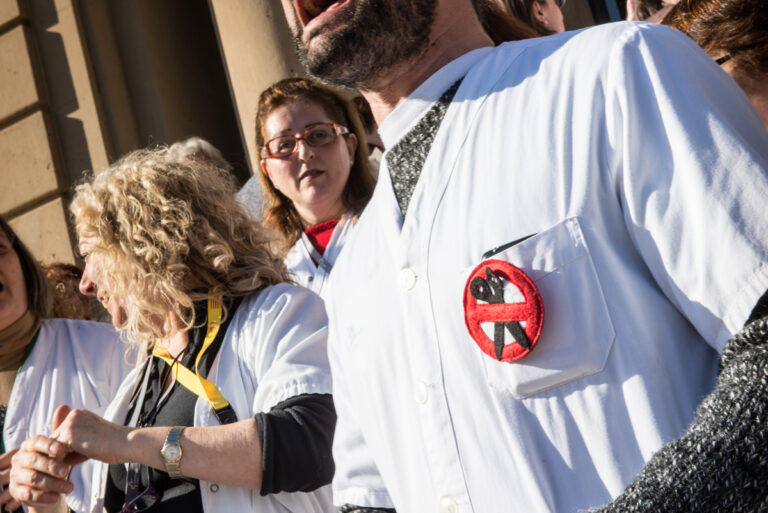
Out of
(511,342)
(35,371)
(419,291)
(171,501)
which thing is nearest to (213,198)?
(171,501)

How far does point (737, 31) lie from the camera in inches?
77.7

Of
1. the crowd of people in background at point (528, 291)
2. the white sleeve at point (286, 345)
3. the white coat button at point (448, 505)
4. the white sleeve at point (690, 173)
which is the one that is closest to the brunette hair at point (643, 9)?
the crowd of people in background at point (528, 291)

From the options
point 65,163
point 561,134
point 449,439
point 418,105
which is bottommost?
point 449,439

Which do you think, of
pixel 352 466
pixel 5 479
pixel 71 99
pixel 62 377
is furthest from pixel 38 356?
pixel 71 99

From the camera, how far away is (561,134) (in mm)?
1194

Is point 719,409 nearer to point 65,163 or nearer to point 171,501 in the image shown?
point 171,501

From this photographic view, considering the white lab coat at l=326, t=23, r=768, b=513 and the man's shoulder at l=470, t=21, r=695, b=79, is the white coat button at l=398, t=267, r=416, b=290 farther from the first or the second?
the man's shoulder at l=470, t=21, r=695, b=79

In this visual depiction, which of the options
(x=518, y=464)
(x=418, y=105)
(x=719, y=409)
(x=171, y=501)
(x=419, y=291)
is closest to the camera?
(x=719, y=409)

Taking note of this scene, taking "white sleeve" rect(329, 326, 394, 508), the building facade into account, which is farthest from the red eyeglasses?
the building facade

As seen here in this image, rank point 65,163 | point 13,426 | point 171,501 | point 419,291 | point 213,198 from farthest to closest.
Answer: point 65,163 → point 13,426 → point 213,198 → point 171,501 → point 419,291

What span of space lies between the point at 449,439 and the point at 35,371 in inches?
95.1

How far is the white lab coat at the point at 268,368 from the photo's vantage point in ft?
7.08

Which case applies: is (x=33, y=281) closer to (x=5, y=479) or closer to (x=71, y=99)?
(x=5, y=479)

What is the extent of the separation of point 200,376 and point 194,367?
53 millimetres
